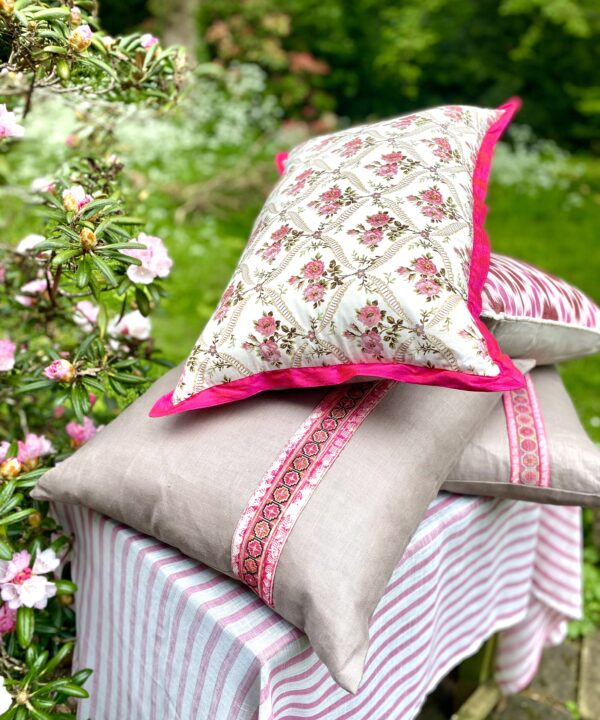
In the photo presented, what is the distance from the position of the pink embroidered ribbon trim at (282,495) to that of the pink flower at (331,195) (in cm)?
38

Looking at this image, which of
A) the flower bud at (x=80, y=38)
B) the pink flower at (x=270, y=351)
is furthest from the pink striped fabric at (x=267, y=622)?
the flower bud at (x=80, y=38)

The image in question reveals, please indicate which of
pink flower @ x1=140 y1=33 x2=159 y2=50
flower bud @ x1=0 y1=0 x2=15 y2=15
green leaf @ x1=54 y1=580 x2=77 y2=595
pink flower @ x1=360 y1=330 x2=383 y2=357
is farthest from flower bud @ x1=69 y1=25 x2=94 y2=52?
green leaf @ x1=54 y1=580 x2=77 y2=595

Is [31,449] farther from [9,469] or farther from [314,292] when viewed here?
[314,292]

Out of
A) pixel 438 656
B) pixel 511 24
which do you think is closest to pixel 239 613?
pixel 438 656

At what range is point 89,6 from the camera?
5.09ft

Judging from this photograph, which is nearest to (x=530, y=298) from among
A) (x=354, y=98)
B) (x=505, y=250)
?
(x=505, y=250)

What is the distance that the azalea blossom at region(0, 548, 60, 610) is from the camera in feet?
4.05

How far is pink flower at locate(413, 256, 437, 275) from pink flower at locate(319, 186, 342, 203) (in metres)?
0.22

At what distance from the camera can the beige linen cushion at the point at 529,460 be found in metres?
1.35

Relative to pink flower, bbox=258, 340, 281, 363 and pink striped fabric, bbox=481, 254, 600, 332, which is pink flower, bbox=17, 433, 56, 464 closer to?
pink flower, bbox=258, 340, 281, 363

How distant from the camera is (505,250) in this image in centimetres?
490

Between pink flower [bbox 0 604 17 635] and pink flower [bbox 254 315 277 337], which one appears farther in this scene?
pink flower [bbox 0 604 17 635]

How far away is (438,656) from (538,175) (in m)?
5.75

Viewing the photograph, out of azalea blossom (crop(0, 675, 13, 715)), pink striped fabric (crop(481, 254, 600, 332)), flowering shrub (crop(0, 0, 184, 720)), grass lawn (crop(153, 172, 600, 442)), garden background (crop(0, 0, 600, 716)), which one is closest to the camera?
azalea blossom (crop(0, 675, 13, 715))
